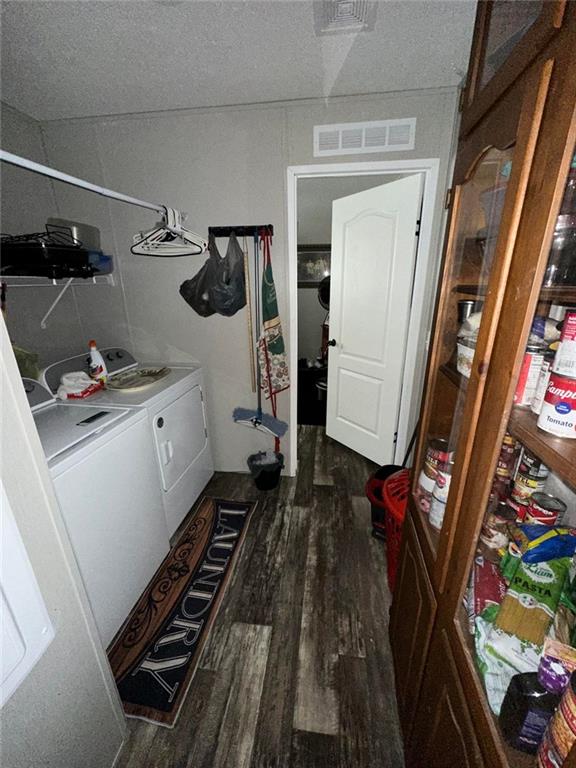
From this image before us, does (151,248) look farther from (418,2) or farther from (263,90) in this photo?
(418,2)

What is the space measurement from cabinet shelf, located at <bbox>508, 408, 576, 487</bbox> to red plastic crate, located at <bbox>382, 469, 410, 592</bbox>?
0.88 meters

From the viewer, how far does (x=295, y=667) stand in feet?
4.04

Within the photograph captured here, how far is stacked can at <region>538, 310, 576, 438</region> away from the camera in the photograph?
1.55 feet

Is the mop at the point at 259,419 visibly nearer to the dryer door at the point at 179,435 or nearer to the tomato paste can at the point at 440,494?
the dryer door at the point at 179,435

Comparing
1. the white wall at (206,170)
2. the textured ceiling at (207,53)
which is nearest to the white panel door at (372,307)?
the white wall at (206,170)

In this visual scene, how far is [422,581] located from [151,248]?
210cm

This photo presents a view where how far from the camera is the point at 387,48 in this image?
1325mm

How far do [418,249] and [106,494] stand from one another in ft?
7.25

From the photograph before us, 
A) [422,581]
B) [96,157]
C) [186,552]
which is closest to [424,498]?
[422,581]

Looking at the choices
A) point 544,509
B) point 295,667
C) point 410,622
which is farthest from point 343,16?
point 295,667

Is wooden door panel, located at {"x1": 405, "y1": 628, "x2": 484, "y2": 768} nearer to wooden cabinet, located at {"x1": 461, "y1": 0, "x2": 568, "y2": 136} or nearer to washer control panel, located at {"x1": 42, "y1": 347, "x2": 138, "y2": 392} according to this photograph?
wooden cabinet, located at {"x1": 461, "y1": 0, "x2": 568, "y2": 136}

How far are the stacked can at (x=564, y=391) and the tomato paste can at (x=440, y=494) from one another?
40 cm

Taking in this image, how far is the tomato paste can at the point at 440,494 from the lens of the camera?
0.86m

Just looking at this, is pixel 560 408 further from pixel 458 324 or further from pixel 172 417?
pixel 172 417
